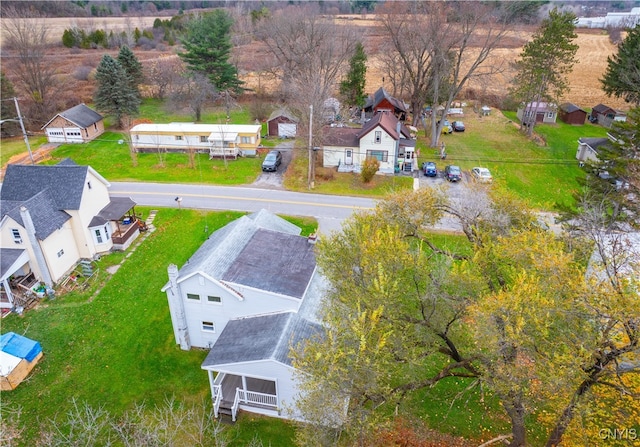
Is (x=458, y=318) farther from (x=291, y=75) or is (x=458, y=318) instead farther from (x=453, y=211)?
(x=291, y=75)

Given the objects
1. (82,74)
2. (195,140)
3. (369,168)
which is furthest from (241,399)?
(82,74)

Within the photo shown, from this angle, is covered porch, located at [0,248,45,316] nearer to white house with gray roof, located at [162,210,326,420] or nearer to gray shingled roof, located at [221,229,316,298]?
white house with gray roof, located at [162,210,326,420]

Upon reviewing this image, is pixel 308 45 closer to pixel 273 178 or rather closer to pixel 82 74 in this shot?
pixel 273 178

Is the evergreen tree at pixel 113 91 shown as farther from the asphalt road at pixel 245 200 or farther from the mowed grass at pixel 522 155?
the mowed grass at pixel 522 155

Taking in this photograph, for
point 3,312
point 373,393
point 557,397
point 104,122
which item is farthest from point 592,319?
point 104,122

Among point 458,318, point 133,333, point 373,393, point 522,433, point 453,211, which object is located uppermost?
point 453,211

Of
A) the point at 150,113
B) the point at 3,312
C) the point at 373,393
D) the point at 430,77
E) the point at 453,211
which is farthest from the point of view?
the point at 150,113

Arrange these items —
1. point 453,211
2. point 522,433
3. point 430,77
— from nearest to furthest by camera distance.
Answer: point 522,433
point 453,211
point 430,77
